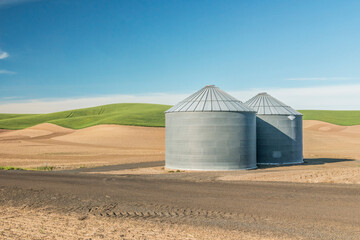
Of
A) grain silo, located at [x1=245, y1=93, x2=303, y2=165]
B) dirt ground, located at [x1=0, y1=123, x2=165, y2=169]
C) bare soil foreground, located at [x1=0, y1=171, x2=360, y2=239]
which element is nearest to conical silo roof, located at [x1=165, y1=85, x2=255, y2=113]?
grain silo, located at [x1=245, y1=93, x2=303, y2=165]

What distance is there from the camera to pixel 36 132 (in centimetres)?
8894

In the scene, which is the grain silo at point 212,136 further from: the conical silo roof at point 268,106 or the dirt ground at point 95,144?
the dirt ground at point 95,144

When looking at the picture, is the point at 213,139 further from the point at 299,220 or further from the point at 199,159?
the point at 299,220

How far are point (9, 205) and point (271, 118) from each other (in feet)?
87.1

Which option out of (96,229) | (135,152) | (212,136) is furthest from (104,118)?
(96,229)

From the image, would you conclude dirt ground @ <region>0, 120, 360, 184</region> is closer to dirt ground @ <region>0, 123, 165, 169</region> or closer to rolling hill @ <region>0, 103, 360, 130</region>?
dirt ground @ <region>0, 123, 165, 169</region>

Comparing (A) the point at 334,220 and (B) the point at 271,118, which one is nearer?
(A) the point at 334,220

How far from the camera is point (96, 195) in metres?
18.5

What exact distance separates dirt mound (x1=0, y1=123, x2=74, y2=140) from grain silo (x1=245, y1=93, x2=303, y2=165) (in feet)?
192

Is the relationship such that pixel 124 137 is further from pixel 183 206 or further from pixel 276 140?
pixel 183 206

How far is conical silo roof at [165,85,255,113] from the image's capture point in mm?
31016

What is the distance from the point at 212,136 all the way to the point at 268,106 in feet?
33.3

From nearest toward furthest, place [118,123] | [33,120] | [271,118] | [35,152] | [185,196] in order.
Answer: [185,196] → [271,118] → [35,152] → [118,123] → [33,120]

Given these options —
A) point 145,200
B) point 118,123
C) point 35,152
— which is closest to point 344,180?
point 145,200
